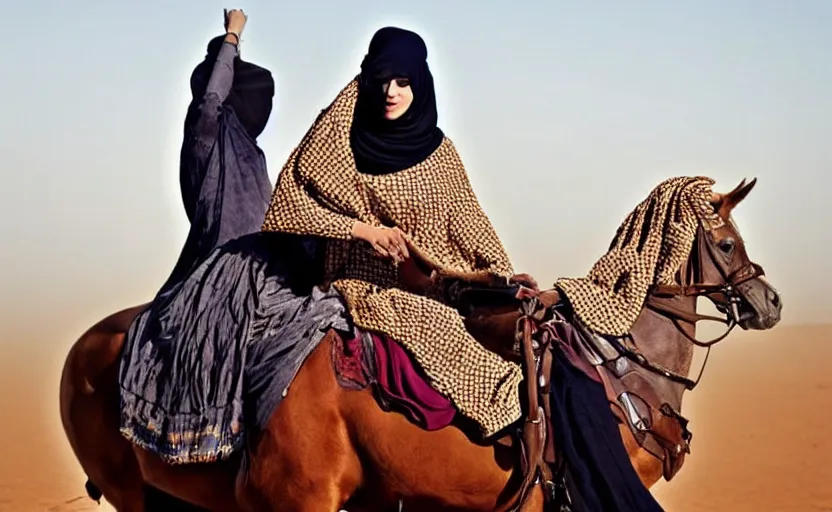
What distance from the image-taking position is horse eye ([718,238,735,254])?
5484 millimetres

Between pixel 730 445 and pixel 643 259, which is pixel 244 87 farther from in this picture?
pixel 730 445

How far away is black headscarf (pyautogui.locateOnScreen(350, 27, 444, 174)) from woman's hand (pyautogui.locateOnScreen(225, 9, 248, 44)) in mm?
1287

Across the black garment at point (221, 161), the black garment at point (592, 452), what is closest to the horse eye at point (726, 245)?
the black garment at point (592, 452)

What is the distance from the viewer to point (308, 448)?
529 cm

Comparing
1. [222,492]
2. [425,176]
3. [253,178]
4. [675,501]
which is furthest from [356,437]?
[675,501]

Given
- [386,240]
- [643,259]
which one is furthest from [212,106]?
[643,259]

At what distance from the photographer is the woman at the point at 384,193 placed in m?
5.52

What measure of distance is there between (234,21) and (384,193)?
1.68 m

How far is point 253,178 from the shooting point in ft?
21.7

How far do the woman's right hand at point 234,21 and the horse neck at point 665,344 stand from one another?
2713 mm

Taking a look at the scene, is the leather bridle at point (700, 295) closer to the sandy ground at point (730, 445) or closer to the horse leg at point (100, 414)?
the horse leg at point (100, 414)

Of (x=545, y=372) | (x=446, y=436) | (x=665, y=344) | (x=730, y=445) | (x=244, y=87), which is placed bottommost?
(x=730, y=445)

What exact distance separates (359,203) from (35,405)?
18.0 m

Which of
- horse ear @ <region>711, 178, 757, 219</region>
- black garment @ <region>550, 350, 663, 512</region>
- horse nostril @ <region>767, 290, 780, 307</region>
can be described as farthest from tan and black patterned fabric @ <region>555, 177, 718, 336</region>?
horse nostril @ <region>767, 290, 780, 307</region>
